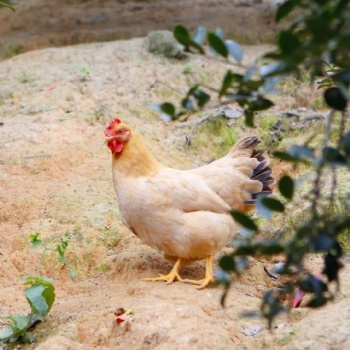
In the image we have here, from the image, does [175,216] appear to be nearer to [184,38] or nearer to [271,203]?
[271,203]

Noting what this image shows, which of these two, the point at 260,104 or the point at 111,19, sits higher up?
the point at 111,19

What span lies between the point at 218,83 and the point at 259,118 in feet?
2.67

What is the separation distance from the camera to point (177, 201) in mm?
4727

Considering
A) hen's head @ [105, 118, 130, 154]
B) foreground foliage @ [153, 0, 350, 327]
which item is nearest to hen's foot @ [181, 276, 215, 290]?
hen's head @ [105, 118, 130, 154]

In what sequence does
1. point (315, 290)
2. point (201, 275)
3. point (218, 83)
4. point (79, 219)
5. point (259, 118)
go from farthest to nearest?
1. point (218, 83)
2. point (259, 118)
3. point (79, 219)
4. point (201, 275)
5. point (315, 290)

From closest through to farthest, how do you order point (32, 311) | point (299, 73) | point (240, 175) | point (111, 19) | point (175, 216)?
point (299, 73) < point (32, 311) < point (175, 216) < point (240, 175) < point (111, 19)

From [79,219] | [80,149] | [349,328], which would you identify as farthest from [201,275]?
[80,149]

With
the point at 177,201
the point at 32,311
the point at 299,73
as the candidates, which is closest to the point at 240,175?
the point at 177,201

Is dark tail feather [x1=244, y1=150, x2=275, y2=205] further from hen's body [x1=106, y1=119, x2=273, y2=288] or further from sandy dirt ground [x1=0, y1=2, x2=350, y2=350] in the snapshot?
sandy dirt ground [x1=0, y1=2, x2=350, y2=350]

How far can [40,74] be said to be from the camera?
817cm

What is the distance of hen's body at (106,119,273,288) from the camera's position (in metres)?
4.67

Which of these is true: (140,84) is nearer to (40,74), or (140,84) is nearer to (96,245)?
(40,74)

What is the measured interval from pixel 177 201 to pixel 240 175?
62 centimetres

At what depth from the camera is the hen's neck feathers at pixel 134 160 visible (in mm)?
4824
